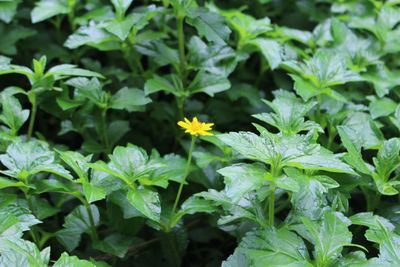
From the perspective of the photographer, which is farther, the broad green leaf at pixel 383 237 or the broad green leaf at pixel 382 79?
the broad green leaf at pixel 382 79

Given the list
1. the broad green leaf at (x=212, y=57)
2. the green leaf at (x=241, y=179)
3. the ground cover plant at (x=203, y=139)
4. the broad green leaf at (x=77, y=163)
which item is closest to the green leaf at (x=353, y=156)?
the ground cover plant at (x=203, y=139)

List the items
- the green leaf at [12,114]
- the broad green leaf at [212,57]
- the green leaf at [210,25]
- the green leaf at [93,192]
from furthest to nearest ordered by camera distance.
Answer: the broad green leaf at [212,57] → the green leaf at [210,25] → the green leaf at [12,114] → the green leaf at [93,192]

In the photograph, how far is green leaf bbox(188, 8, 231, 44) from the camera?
1.69 m

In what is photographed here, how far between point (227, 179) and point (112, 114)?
29.5 inches

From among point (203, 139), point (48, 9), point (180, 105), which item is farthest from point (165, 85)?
point (48, 9)

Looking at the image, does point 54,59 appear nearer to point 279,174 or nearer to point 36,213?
point 36,213

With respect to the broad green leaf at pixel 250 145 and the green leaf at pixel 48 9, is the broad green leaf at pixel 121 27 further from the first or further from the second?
the broad green leaf at pixel 250 145

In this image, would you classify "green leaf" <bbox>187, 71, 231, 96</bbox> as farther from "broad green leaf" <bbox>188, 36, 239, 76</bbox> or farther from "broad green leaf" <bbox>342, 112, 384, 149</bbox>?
"broad green leaf" <bbox>342, 112, 384, 149</bbox>

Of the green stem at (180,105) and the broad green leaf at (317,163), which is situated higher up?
Answer: the broad green leaf at (317,163)

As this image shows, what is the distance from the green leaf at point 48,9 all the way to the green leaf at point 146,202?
2.33ft

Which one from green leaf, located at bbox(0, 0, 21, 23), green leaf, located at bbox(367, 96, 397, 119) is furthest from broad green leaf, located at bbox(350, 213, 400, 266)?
green leaf, located at bbox(0, 0, 21, 23)

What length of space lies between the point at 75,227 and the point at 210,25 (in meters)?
0.65

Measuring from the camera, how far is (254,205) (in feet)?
4.57

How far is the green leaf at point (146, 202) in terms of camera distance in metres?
1.34
